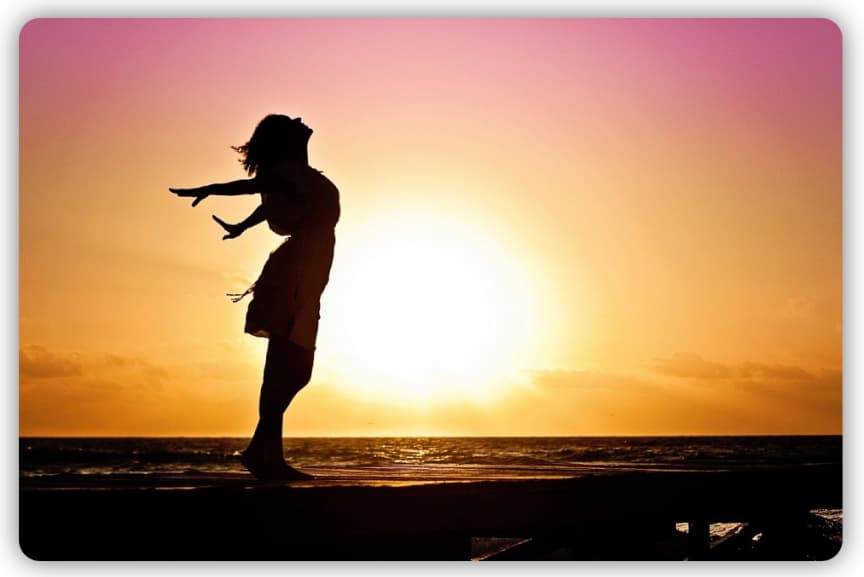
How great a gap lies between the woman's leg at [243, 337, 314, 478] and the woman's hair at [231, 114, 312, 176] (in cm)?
74

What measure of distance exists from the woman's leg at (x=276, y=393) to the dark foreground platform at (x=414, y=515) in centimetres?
22

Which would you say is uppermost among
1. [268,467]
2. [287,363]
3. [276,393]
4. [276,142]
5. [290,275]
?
[276,142]

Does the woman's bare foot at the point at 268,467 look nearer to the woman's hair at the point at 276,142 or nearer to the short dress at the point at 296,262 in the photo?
the short dress at the point at 296,262

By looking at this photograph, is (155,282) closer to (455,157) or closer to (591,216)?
(455,157)

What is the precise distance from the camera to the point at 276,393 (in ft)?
15.0

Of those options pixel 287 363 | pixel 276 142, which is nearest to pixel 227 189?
pixel 276 142

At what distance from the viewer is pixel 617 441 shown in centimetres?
602

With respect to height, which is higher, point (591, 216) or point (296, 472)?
point (591, 216)

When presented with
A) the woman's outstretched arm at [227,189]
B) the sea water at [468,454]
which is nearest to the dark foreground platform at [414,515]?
the sea water at [468,454]

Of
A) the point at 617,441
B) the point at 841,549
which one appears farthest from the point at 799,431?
the point at 617,441

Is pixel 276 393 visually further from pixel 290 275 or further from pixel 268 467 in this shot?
pixel 290 275

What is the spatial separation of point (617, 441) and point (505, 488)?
81.6 inches

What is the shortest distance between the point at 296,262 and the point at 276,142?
19.8 inches

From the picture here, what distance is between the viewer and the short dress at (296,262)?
181 inches
